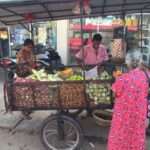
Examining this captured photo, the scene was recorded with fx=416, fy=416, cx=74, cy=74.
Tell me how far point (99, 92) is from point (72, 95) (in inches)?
14.2

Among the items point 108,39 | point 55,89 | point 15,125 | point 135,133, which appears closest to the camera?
point 135,133

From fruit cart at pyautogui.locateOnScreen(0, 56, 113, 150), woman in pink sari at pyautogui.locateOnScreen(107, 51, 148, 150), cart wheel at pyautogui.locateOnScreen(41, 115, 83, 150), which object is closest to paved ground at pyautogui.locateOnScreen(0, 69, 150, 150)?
cart wheel at pyautogui.locateOnScreen(41, 115, 83, 150)

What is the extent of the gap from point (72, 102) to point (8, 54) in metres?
9.02

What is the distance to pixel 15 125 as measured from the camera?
711 cm

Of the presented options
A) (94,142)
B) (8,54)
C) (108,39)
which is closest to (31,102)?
(94,142)

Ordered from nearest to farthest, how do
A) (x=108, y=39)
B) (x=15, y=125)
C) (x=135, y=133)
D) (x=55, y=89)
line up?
(x=135, y=133)
(x=55, y=89)
(x=15, y=125)
(x=108, y=39)

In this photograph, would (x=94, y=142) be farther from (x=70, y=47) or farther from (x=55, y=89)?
(x=70, y=47)

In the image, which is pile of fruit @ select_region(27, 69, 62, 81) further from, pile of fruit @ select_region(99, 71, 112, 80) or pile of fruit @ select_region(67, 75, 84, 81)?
pile of fruit @ select_region(99, 71, 112, 80)

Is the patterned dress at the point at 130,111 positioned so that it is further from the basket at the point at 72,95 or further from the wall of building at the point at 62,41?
the wall of building at the point at 62,41

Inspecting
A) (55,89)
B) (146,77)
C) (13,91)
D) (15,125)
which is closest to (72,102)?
(55,89)

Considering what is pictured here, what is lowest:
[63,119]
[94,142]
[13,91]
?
[94,142]

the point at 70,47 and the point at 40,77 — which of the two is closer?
the point at 40,77

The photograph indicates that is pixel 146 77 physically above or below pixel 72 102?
above

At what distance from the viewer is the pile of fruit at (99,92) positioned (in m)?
5.46
